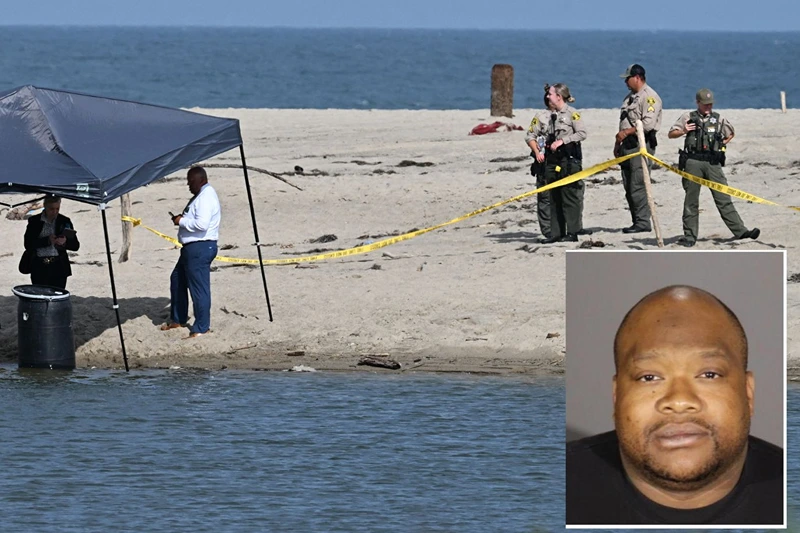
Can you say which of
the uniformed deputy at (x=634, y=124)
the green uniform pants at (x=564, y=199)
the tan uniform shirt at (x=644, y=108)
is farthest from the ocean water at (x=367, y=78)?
the tan uniform shirt at (x=644, y=108)

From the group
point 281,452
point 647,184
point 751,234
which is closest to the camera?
point 281,452

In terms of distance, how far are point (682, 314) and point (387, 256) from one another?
12998mm

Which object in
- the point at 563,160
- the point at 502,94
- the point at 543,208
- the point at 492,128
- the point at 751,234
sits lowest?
the point at 751,234

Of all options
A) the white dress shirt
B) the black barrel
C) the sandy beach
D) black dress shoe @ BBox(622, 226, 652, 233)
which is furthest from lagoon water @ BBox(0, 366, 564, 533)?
black dress shoe @ BBox(622, 226, 652, 233)

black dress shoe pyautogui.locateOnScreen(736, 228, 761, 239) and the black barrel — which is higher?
black dress shoe pyautogui.locateOnScreen(736, 228, 761, 239)

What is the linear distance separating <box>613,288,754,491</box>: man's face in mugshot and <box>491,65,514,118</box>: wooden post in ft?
82.1

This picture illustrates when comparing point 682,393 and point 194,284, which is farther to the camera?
point 194,284

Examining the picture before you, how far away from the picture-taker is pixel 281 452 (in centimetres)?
985

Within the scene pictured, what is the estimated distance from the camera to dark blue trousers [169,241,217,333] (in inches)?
484

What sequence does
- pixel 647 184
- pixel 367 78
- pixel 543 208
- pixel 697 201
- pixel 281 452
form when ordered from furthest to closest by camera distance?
pixel 367 78 → pixel 543 208 → pixel 697 201 → pixel 647 184 → pixel 281 452

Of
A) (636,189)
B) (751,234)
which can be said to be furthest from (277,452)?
(751,234)

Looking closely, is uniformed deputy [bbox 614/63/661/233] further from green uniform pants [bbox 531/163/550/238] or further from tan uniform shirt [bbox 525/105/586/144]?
green uniform pants [bbox 531/163/550/238]

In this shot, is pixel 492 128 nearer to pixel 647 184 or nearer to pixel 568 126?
pixel 568 126

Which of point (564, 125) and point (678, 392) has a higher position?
point (564, 125)
